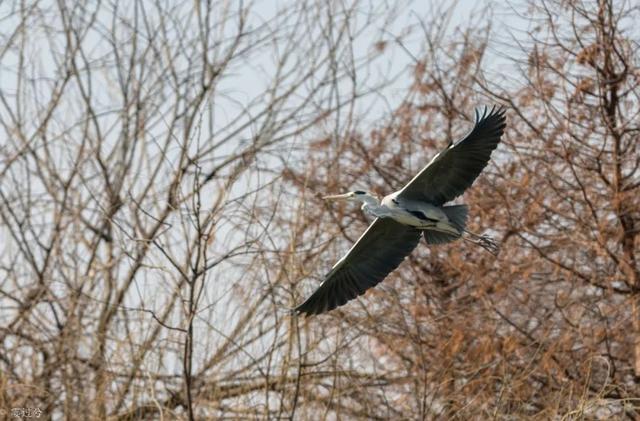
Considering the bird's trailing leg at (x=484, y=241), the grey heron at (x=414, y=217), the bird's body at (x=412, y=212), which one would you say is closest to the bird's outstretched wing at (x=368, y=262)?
the grey heron at (x=414, y=217)

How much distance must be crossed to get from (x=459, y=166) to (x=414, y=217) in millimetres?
360

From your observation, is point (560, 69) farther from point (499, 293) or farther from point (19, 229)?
point (19, 229)

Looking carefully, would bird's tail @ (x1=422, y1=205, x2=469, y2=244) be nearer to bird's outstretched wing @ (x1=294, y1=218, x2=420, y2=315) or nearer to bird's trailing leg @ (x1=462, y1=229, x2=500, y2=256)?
bird's trailing leg @ (x1=462, y1=229, x2=500, y2=256)

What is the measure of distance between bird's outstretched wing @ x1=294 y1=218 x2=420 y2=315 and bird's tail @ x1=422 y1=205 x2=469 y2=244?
10.9 inches

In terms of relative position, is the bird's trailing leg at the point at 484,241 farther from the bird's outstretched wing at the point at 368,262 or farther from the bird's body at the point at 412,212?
the bird's outstretched wing at the point at 368,262

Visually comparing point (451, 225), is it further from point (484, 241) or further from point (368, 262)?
point (368, 262)

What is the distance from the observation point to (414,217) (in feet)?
22.0

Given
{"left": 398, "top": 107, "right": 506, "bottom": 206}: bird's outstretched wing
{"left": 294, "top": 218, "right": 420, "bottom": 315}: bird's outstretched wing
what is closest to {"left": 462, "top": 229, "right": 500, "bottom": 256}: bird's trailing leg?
{"left": 398, "top": 107, "right": 506, "bottom": 206}: bird's outstretched wing

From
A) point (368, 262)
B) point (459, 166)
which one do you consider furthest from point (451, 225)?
point (368, 262)

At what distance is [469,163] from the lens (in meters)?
6.64

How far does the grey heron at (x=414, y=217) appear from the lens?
Result: 653 centimetres

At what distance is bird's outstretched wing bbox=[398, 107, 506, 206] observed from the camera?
648 centimetres

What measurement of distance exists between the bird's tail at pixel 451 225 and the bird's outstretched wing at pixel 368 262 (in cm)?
28

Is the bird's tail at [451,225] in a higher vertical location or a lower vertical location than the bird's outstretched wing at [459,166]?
lower
